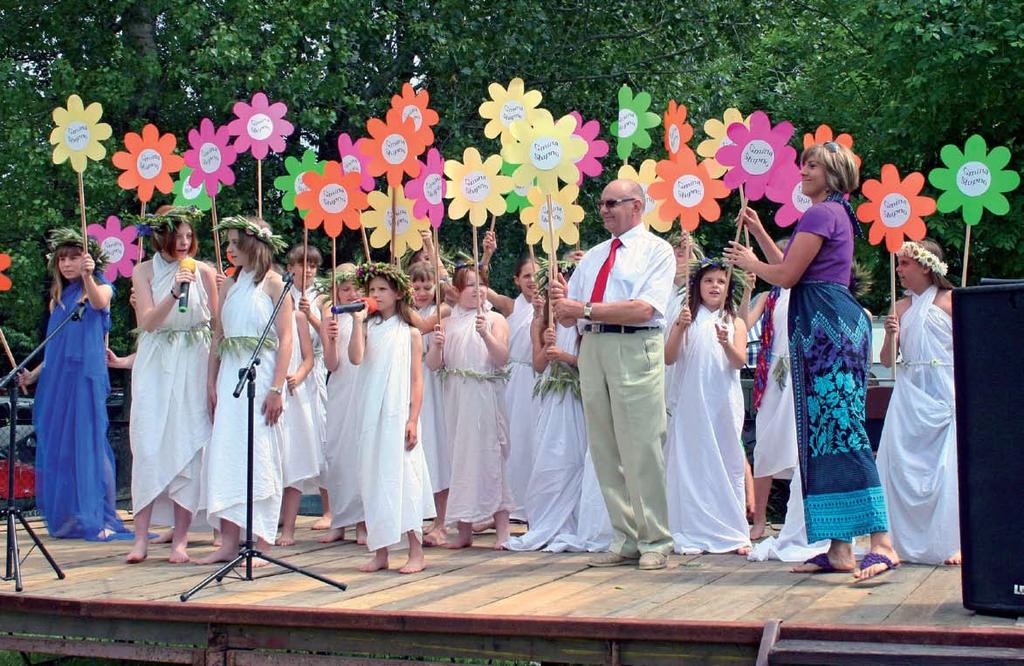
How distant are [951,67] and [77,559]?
9.85m

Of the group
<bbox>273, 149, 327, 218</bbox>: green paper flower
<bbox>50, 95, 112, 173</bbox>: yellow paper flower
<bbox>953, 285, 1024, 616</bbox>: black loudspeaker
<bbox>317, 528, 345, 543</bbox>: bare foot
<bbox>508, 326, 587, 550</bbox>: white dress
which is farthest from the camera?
<bbox>273, 149, 327, 218</bbox>: green paper flower

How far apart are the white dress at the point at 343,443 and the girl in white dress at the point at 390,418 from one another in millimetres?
510

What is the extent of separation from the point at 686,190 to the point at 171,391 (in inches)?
119

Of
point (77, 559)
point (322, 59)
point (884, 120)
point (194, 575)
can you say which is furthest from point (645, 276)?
point (884, 120)

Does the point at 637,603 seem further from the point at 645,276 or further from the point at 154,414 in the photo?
the point at 154,414

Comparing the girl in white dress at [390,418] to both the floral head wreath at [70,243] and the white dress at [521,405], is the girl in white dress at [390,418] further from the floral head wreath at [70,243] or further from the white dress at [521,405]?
the floral head wreath at [70,243]

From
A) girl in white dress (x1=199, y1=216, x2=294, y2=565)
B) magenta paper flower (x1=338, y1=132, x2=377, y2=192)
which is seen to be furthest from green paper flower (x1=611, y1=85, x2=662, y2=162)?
girl in white dress (x1=199, y1=216, x2=294, y2=565)

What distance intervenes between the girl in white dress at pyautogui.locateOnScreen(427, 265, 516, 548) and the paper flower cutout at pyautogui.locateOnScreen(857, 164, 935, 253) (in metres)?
2.21

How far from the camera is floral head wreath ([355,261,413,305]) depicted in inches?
270

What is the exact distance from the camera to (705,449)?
7.59 meters

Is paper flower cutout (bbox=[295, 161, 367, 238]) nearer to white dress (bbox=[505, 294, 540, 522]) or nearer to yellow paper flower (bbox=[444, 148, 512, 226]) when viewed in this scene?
yellow paper flower (bbox=[444, 148, 512, 226])

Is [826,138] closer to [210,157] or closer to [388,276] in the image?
[388,276]

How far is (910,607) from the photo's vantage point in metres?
5.25

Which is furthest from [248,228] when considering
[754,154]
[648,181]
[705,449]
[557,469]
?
[705,449]
